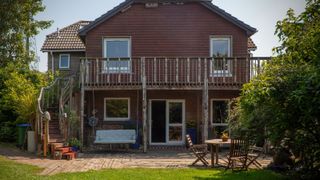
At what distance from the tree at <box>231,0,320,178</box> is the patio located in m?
3.07

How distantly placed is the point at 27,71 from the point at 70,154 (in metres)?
→ 8.06

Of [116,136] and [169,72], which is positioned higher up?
[169,72]

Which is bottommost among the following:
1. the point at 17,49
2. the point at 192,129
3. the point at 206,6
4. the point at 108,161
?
the point at 108,161

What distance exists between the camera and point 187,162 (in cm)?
1411

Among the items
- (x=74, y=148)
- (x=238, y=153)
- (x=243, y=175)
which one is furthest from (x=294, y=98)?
(x=74, y=148)

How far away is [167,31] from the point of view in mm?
20594

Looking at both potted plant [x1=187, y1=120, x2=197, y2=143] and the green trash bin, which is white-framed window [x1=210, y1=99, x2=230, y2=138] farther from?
the green trash bin

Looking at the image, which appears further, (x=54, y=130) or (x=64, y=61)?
(x=64, y=61)

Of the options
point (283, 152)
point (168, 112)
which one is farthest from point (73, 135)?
point (283, 152)

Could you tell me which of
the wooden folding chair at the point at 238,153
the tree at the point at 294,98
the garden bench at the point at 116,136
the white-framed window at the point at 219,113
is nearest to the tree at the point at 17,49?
the garden bench at the point at 116,136

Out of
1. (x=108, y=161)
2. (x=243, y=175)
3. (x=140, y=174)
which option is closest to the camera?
(x=140, y=174)

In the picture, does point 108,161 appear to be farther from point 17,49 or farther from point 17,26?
point 17,26

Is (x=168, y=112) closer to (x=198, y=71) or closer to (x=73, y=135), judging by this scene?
(x=198, y=71)

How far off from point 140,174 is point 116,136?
7.55 metres
